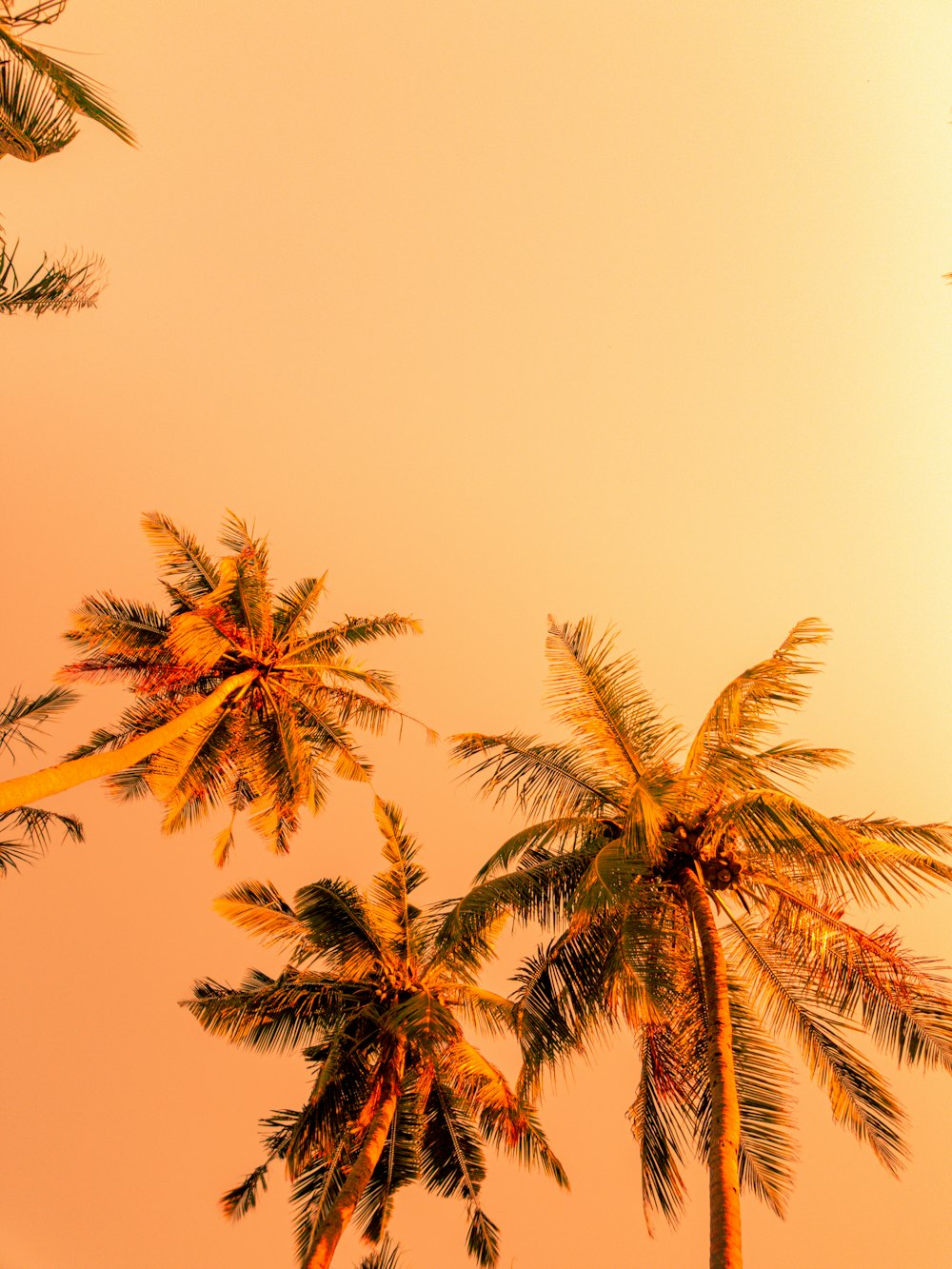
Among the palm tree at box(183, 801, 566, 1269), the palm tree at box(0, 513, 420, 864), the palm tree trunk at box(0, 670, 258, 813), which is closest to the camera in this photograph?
the palm tree trunk at box(0, 670, 258, 813)

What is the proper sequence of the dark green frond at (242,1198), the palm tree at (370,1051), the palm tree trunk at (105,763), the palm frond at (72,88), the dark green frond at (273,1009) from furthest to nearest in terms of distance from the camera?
the dark green frond at (273,1009)
the dark green frond at (242,1198)
the palm tree at (370,1051)
the palm tree trunk at (105,763)
the palm frond at (72,88)

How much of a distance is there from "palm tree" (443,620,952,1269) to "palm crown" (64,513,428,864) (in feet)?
21.2

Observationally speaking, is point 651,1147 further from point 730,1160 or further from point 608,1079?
point 608,1079

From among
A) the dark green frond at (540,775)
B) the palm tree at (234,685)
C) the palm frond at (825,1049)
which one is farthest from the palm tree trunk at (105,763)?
the palm frond at (825,1049)

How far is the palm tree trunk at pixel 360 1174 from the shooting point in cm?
1362

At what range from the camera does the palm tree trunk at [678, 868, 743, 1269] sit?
9.88 meters

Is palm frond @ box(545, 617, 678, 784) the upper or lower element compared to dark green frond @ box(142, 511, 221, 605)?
lower

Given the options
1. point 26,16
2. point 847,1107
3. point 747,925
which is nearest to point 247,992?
point 747,925

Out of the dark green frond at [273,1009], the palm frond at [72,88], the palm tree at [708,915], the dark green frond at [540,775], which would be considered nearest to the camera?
the palm frond at [72,88]

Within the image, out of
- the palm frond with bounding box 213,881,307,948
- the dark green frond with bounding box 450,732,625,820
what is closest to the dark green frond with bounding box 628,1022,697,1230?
the dark green frond with bounding box 450,732,625,820

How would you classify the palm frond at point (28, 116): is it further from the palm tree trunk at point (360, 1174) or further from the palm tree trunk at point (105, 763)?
the palm tree trunk at point (360, 1174)

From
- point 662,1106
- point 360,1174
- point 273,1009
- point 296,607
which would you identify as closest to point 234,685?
point 296,607

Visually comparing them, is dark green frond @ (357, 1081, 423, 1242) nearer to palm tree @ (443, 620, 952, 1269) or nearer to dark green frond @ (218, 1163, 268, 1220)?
dark green frond @ (218, 1163, 268, 1220)

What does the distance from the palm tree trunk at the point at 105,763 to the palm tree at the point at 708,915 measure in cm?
545
